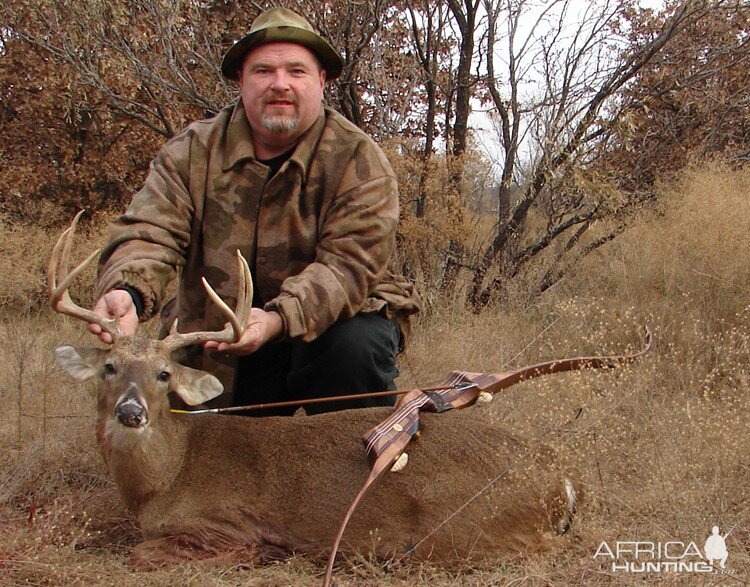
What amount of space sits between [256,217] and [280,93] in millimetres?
624

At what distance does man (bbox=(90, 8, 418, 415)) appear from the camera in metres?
3.91

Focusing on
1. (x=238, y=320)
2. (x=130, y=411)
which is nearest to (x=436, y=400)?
(x=238, y=320)

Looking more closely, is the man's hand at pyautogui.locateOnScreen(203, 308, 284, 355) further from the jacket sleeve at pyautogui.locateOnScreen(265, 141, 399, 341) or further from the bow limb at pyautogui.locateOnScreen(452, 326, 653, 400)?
the bow limb at pyautogui.locateOnScreen(452, 326, 653, 400)

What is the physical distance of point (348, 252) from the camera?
3.87 meters

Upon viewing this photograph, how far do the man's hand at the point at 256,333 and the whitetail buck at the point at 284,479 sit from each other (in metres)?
0.07

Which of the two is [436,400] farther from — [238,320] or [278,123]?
[278,123]

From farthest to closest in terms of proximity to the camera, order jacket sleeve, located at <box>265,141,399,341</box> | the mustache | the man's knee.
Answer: the mustache → the man's knee → jacket sleeve, located at <box>265,141,399,341</box>

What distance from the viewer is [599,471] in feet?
10.8

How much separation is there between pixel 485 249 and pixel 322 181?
131 inches

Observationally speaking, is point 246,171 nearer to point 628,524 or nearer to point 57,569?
point 57,569

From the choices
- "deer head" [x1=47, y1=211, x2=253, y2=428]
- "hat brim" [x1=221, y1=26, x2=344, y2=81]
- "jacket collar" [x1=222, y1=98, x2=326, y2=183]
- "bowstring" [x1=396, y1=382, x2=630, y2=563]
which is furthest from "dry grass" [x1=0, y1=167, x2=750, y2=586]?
"hat brim" [x1=221, y1=26, x2=344, y2=81]

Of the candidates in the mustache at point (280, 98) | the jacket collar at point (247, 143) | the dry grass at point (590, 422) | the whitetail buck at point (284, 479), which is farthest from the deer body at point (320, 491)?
the mustache at point (280, 98)

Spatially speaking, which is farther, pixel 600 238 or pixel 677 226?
pixel 600 238

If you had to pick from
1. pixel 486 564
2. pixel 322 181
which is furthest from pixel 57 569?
pixel 322 181
